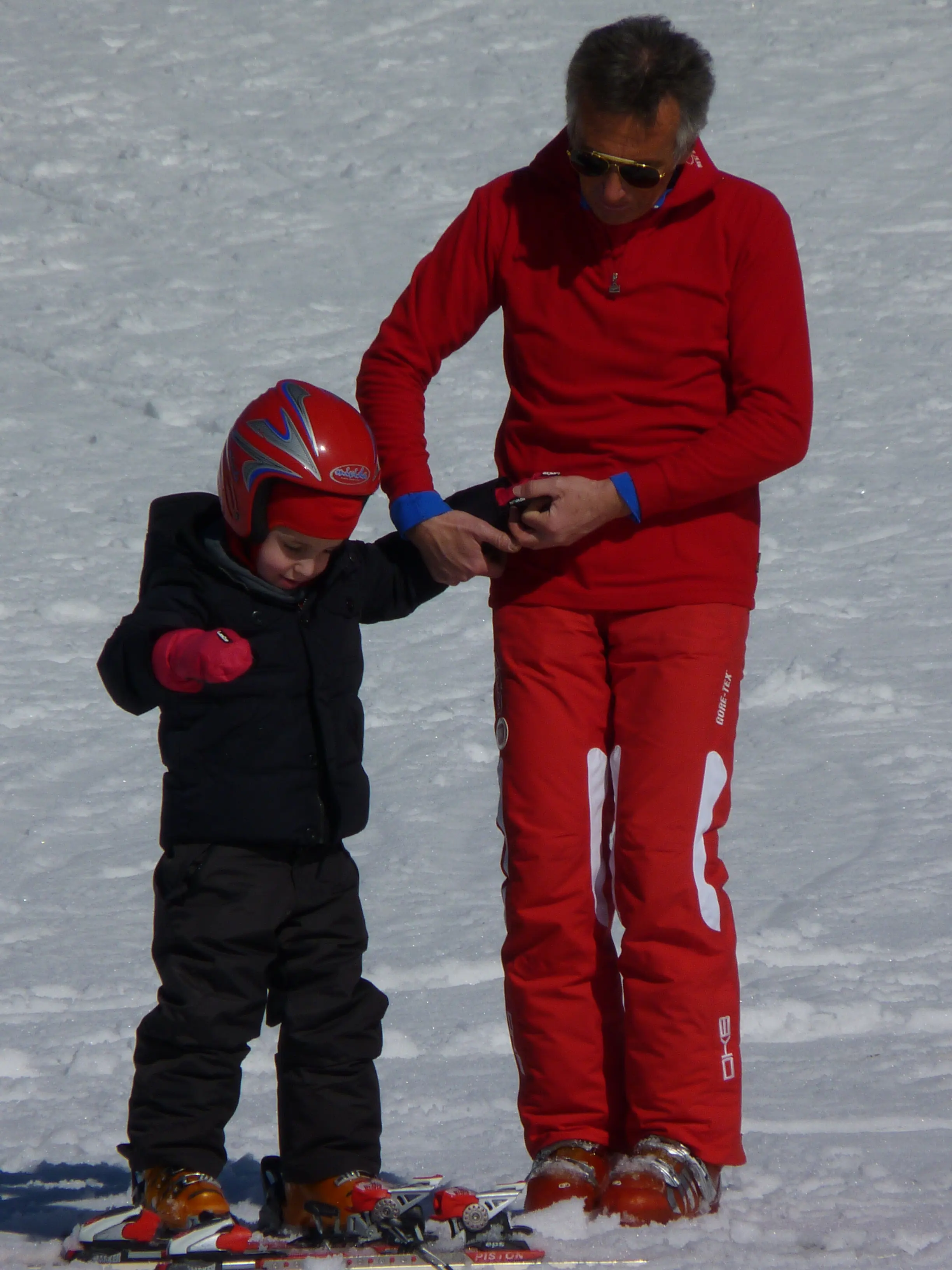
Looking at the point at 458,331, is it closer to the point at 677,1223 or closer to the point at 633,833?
the point at 633,833

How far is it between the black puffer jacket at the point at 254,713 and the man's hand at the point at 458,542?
0.59ft

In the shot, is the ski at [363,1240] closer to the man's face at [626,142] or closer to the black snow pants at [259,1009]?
the black snow pants at [259,1009]

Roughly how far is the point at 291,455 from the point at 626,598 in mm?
671

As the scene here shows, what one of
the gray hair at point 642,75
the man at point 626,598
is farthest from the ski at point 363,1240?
the gray hair at point 642,75

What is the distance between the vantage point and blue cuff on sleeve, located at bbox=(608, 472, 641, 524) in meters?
2.84

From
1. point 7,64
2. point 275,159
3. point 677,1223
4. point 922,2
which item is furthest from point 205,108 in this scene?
point 677,1223

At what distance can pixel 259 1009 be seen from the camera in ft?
9.34

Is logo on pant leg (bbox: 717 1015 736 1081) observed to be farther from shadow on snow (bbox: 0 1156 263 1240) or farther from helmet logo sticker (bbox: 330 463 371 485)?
helmet logo sticker (bbox: 330 463 371 485)

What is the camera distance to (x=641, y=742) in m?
2.93

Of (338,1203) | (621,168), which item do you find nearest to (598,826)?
(338,1203)

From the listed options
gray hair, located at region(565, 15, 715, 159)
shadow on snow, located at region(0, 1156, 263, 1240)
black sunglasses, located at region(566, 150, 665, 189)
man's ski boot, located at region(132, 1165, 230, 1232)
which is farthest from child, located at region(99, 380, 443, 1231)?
gray hair, located at region(565, 15, 715, 159)

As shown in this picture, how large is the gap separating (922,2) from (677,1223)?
1400 cm

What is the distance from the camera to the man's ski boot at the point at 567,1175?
2840mm

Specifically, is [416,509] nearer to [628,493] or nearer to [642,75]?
[628,493]
